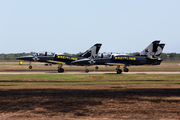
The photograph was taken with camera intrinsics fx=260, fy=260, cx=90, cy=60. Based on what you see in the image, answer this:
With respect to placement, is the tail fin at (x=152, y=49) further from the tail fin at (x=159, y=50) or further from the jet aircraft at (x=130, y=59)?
the tail fin at (x=159, y=50)

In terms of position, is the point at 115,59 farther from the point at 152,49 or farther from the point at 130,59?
the point at 152,49

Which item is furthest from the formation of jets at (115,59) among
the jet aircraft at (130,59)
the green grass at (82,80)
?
the green grass at (82,80)

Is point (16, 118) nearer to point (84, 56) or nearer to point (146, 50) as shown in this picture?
point (146, 50)

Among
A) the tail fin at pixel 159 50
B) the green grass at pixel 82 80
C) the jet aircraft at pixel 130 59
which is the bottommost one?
the green grass at pixel 82 80

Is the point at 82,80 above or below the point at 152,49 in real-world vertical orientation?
below

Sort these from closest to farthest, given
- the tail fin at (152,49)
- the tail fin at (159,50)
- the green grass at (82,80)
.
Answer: the green grass at (82,80)
the tail fin at (152,49)
the tail fin at (159,50)

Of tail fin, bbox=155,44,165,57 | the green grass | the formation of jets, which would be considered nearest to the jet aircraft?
the formation of jets

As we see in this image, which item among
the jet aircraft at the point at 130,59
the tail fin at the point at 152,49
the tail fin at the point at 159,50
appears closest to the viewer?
the jet aircraft at the point at 130,59

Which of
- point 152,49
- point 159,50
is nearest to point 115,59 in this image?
point 152,49

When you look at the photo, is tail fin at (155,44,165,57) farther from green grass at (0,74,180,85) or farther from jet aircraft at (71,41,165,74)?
green grass at (0,74,180,85)

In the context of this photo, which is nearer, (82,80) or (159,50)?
(82,80)

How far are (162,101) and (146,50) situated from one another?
3143cm

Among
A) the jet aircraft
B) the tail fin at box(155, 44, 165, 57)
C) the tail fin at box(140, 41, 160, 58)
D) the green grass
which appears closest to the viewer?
the green grass

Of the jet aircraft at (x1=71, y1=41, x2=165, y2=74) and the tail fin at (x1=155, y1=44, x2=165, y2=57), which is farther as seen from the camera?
the tail fin at (x1=155, y1=44, x2=165, y2=57)
